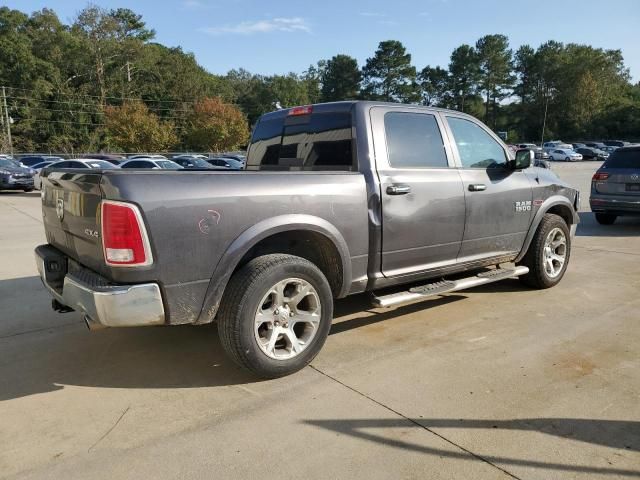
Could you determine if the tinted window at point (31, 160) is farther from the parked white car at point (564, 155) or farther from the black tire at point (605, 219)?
the parked white car at point (564, 155)

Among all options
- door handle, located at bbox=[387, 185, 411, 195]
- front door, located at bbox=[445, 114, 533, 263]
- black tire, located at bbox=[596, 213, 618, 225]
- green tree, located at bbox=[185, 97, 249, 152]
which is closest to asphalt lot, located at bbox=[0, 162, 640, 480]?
front door, located at bbox=[445, 114, 533, 263]

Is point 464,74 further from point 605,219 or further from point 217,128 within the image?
point 605,219

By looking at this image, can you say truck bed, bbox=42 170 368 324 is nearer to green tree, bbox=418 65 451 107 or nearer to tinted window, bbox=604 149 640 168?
tinted window, bbox=604 149 640 168

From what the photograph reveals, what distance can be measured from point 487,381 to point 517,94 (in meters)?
107

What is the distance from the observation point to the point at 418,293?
412 cm

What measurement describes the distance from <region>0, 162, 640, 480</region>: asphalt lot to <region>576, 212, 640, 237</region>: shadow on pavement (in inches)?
207

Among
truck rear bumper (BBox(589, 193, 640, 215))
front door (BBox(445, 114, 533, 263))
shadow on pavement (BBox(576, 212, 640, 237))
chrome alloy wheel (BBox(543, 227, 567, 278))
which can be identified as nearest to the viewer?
front door (BBox(445, 114, 533, 263))

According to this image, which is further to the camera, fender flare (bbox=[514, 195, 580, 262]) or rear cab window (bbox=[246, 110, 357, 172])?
fender flare (bbox=[514, 195, 580, 262])

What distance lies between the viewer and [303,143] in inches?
175

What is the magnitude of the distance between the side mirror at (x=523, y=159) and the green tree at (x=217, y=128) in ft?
173

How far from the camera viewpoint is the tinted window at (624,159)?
33.1 feet

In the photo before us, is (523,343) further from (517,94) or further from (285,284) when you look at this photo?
(517,94)

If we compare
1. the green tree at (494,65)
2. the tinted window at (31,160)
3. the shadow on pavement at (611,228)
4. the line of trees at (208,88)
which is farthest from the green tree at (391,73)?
the shadow on pavement at (611,228)

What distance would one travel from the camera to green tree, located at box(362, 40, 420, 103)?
9475 cm
